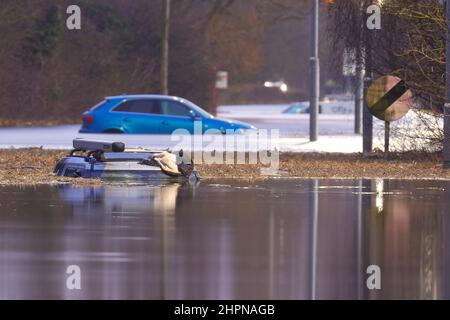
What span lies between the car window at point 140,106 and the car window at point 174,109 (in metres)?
0.18

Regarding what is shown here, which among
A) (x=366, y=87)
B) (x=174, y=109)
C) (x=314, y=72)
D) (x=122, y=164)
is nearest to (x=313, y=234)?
(x=122, y=164)

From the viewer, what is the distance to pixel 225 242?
45.4 ft

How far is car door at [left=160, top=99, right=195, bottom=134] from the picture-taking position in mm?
34875

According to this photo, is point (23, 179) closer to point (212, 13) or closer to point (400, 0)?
point (400, 0)

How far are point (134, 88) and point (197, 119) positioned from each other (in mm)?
16524

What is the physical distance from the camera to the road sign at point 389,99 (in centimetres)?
2548

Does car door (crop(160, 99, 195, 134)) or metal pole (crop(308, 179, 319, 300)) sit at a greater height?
car door (crop(160, 99, 195, 134))

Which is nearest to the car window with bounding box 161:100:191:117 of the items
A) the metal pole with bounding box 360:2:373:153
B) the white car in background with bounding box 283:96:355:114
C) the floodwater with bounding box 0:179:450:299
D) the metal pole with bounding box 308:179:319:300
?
the metal pole with bounding box 360:2:373:153

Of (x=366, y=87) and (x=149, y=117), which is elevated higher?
(x=366, y=87)

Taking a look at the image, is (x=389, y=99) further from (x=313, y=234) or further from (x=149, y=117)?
(x=313, y=234)

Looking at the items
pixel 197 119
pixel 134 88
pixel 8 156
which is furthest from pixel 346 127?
pixel 8 156

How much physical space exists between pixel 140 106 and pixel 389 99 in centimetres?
1095

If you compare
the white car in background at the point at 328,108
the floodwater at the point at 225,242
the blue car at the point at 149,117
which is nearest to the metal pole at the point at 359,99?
the blue car at the point at 149,117

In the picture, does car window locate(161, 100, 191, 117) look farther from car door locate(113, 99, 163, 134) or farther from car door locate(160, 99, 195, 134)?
car door locate(113, 99, 163, 134)
